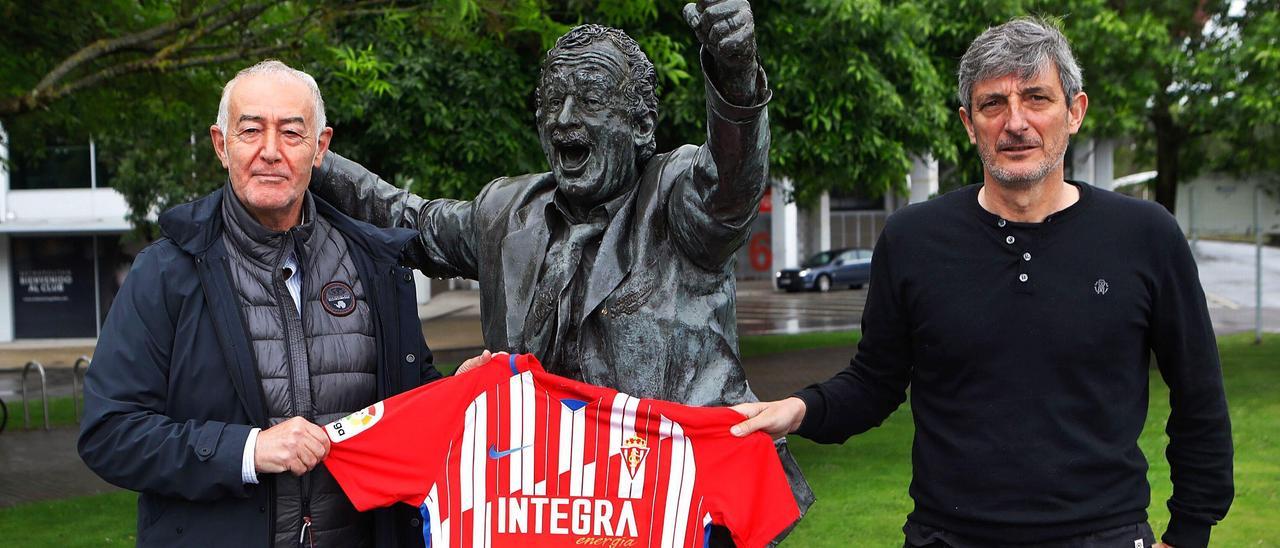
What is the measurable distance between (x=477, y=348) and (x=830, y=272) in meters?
16.1

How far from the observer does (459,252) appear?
351cm

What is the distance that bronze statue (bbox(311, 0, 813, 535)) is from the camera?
2998 millimetres

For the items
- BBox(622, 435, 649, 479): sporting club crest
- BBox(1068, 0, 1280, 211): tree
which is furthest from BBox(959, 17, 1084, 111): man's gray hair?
BBox(1068, 0, 1280, 211): tree

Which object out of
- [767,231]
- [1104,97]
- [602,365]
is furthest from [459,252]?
[767,231]

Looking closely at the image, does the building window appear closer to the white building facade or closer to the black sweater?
the white building facade

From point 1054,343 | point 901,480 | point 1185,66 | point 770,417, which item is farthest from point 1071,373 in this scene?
point 1185,66

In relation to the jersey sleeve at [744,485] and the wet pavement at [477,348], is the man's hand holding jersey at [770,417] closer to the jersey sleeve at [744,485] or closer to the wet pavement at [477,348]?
the jersey sleeve at [744,485]

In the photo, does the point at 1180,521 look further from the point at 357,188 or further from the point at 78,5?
the point at 78,5

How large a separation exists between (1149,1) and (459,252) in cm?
1160

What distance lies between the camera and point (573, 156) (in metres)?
3.07

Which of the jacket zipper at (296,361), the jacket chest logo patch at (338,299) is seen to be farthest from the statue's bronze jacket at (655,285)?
the jacket zipper at (296,361)

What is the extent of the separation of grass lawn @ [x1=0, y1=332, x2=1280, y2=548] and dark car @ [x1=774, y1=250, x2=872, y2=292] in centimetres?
2203

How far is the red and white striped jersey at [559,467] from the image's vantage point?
2.97m

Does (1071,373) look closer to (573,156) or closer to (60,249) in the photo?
(573,156)
